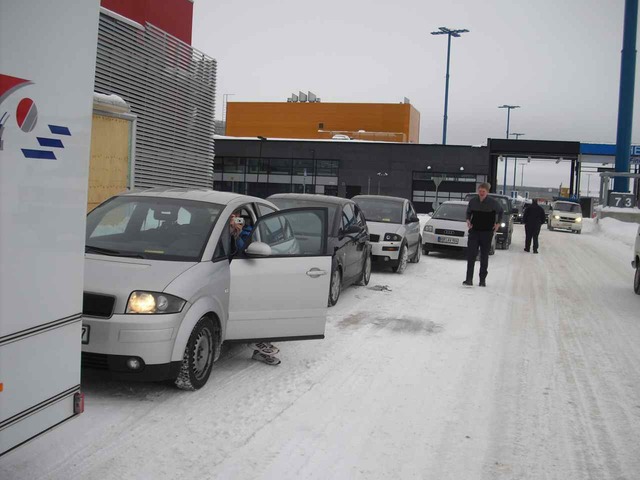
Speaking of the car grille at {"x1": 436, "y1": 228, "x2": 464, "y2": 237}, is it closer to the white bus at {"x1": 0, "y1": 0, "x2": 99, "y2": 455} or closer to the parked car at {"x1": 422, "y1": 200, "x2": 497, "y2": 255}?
the parked car at {"x1": 422, "y1": 200, "x2": 497, "y2": 255}

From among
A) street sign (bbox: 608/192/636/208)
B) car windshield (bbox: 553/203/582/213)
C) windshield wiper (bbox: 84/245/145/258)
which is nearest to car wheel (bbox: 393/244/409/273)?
windshield wiper (bbox: 84/245/145/258)

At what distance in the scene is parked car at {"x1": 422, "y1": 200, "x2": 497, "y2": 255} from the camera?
54.4ft

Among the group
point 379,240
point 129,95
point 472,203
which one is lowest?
point 379,240

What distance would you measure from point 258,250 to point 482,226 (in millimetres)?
7372

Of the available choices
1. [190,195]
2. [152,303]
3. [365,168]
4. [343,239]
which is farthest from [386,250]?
[365,168]

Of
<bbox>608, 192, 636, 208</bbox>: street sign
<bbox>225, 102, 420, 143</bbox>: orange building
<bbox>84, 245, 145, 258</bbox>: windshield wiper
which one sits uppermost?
<bbox>225, 102, 420, 143</bbox>: orange building

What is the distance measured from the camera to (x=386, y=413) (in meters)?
4.97

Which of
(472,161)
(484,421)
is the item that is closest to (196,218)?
(484,421)

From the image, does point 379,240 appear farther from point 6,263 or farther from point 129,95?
point 6,263

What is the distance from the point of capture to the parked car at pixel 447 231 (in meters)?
16.6

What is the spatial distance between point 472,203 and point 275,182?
43289 millimetres

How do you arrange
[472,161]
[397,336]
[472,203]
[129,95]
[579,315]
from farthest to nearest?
1. [472,161]
2. [129,95]
3. [472,203]
4. [579,315]
5. [397,336]

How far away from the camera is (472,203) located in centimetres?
1199

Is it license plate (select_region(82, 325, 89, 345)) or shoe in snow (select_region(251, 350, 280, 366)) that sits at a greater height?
license plate (select_region(82, 325, 89, 345))
